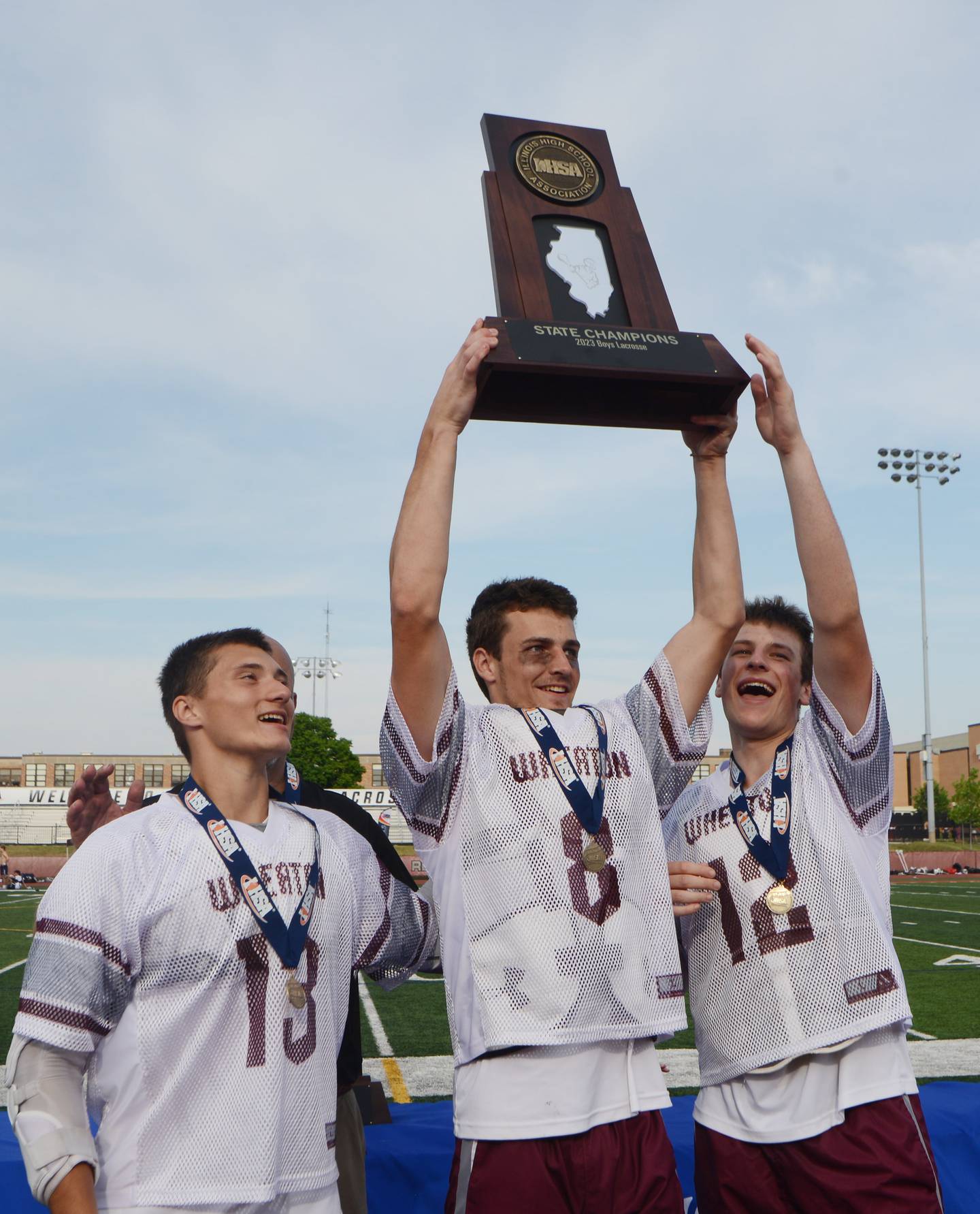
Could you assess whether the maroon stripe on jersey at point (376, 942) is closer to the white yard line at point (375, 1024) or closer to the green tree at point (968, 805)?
the white yard line at point (375, 1024)

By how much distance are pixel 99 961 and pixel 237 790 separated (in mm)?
518

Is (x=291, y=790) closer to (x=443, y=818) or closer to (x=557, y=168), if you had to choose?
(x=443, y=818)

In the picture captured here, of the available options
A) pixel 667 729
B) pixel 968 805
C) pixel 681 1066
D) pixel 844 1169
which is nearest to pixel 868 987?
pixel 844 1169

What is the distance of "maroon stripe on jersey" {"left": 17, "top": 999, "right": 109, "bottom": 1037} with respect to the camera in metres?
2.19

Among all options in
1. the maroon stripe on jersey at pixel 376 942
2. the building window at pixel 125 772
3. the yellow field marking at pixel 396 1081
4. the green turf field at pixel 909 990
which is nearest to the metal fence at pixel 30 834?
the building window at pixel 125 772

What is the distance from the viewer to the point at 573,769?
2.44 m

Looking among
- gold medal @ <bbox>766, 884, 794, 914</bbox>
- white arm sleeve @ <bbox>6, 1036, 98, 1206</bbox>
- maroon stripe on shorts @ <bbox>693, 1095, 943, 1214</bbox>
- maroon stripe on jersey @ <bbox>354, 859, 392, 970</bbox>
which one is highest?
gold medal @ <bbox>766, 884, 794, 914</bbox>

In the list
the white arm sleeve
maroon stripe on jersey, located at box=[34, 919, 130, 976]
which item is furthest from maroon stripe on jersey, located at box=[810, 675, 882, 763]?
the white arm sleeve

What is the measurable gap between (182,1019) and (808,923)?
5.01 ft

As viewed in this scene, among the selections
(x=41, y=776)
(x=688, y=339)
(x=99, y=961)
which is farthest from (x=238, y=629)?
(x=41, y=776)

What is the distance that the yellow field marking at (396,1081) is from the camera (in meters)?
6.46

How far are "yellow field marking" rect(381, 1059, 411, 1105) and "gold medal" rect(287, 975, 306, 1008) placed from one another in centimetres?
416

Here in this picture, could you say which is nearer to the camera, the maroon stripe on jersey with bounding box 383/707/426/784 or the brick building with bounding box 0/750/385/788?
the maroon stripe on jersey with bounding box 383/707/426/784

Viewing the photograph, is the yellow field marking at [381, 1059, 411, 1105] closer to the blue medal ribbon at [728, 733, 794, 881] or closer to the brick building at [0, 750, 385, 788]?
the blue medal ribbon at [728, 733, 794, 881]
